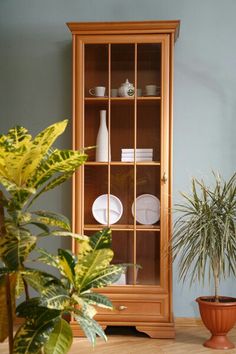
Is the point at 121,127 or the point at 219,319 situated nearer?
the point at 219,319

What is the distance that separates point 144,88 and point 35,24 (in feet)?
3.32

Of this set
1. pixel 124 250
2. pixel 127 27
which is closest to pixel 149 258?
pixel 124 250

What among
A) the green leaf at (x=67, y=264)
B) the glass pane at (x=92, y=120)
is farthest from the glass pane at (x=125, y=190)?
the green leaf at (x=67, y=264)

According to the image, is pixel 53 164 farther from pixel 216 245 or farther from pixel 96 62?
pixel 96 62

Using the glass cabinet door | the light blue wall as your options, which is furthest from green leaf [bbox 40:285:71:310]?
the light blue wall

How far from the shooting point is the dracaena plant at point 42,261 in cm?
192

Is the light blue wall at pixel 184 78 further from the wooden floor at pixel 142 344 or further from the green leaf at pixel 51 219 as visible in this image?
the green leaf at pixel 51 219

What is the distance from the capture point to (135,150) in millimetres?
3781

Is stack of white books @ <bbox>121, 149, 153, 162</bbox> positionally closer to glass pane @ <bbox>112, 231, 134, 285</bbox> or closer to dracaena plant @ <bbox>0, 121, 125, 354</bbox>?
glass pane @ <bbox>112, 231, 134, 285</bbox>

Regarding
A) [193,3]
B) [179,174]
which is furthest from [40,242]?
[193,3]

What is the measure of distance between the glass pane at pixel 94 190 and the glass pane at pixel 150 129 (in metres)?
0.28

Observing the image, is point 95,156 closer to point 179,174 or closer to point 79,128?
point 79,128

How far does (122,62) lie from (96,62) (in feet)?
0.56

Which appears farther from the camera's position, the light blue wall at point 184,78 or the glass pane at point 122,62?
the light blue wall at point 184,78
